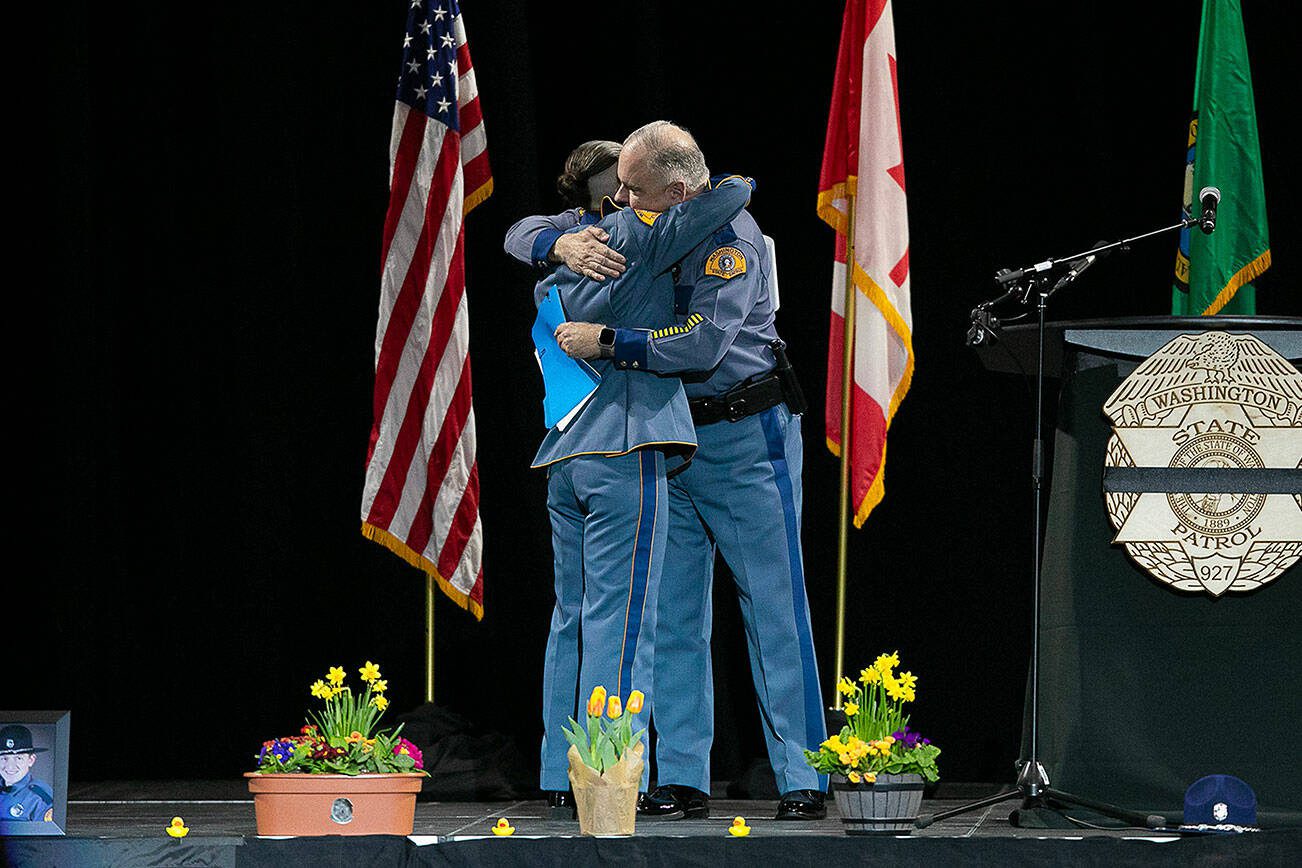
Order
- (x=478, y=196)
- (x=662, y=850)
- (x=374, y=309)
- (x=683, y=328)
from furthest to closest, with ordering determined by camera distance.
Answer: (x=374, y=309) < (x=478, y=196) < (x=683, y=328) < (x=662, y=850)

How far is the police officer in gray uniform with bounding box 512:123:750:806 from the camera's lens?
11.8ft

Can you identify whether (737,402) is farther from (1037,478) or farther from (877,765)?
(877,765)

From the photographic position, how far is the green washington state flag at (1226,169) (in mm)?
4898

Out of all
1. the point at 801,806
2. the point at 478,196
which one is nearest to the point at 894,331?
the point at 478,196

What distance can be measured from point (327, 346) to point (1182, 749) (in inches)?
128

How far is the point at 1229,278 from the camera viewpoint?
4895mm

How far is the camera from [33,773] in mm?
3146

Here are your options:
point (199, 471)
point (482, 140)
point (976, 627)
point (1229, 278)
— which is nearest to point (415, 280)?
point (482, 140)

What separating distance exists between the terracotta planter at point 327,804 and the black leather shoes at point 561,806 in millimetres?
602

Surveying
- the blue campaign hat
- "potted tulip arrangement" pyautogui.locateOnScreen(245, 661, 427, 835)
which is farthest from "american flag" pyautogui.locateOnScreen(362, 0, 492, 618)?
the blue campaign hat

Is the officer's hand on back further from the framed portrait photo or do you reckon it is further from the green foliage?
the framed portrait photo

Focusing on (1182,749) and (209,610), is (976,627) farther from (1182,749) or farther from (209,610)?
(209,610)

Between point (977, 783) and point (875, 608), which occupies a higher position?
point (875, 608)

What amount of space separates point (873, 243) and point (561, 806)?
193cm
